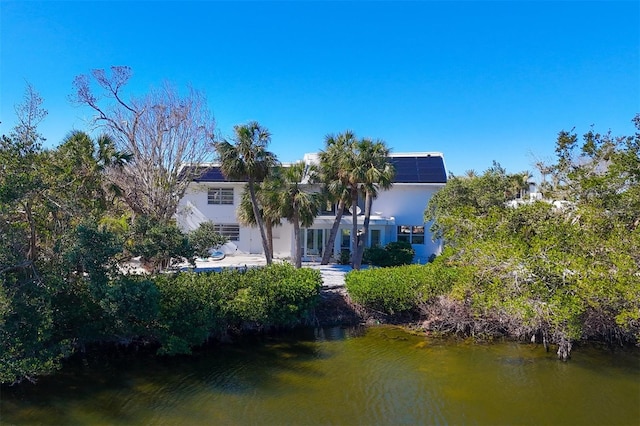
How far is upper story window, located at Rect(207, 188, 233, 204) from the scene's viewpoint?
92.8ft

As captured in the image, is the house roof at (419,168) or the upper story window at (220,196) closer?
the house roof at (419,168)

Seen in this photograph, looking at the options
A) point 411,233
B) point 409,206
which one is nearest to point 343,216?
point 409,206

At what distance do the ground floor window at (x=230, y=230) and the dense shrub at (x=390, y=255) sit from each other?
9.52 meters

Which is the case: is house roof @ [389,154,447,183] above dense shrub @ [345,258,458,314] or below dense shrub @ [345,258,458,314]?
above

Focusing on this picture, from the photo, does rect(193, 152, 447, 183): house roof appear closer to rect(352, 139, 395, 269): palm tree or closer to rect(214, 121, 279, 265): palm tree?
rect(352, 139, 395, 269): palm tree

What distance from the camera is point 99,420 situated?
8.59m

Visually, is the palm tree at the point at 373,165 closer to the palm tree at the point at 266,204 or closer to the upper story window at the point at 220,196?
the palm tree at the point at 266,204

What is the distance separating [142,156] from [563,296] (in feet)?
62.1

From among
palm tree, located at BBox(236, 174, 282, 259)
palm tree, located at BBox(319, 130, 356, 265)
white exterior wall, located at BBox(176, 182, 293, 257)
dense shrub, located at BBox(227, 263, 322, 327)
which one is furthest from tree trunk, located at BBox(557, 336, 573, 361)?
white exterior wall, located at BBox(176, 182, 293, 257)

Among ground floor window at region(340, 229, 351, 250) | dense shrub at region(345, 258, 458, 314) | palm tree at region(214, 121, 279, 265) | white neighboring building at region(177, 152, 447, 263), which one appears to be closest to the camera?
dense shrub at region(345, 258, 458, 314)

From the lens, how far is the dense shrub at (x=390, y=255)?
78.9 ft

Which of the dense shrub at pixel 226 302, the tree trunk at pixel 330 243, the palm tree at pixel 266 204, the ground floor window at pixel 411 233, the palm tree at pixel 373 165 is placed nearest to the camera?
the dense shrub at pixel 226 302

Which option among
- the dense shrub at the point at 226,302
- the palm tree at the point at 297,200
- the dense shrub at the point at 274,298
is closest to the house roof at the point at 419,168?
the palm tree at the point at 297,200

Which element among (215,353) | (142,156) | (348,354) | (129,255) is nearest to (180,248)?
(129,255)
